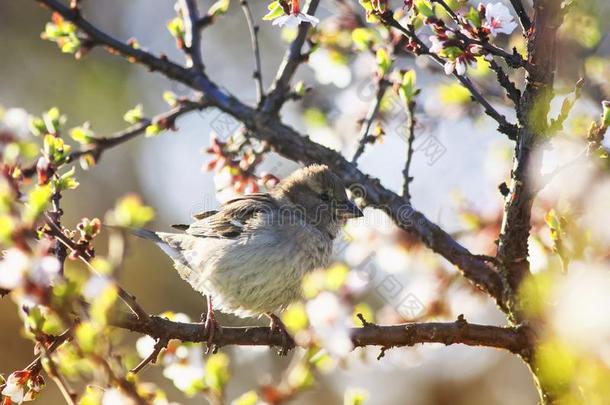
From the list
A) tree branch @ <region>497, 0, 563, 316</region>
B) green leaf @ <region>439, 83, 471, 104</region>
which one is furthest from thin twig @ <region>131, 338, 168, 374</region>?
green leaf @ <region>439, 83, 471, 104</region>

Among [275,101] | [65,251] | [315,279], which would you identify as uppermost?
[275,101]

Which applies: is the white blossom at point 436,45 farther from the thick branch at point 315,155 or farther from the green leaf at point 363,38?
the green leaf at point 363,38

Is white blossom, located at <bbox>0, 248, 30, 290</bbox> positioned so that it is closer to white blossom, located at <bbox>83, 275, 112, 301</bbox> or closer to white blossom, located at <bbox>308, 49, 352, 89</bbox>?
white blossom, located at <bbox>83, 275, 112, 301</bbox>

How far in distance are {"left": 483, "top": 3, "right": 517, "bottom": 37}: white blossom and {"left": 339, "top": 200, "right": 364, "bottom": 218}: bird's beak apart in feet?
7.19

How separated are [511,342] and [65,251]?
1864 millimetres

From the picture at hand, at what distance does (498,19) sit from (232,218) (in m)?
2.50

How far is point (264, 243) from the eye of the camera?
14.9 feet

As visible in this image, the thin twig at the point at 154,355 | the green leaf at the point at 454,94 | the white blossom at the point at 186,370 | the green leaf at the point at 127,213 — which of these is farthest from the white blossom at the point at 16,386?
the green leaf at the point at 454,94

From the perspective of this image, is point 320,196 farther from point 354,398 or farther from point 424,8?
point 354,398

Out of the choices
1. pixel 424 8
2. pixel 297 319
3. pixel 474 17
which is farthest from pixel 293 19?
pixel 297 319

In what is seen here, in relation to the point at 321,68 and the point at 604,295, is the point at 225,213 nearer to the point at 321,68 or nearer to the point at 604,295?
the point at 321,68

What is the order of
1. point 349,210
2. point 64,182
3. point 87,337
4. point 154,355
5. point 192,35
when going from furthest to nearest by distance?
1. point 349,210
2. point 192,35
3. point 64,182
4. point 154,355
5. point 87,337

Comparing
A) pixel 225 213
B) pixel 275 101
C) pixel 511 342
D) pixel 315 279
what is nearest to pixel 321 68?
pixel 275 101

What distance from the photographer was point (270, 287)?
4316 millimetres
